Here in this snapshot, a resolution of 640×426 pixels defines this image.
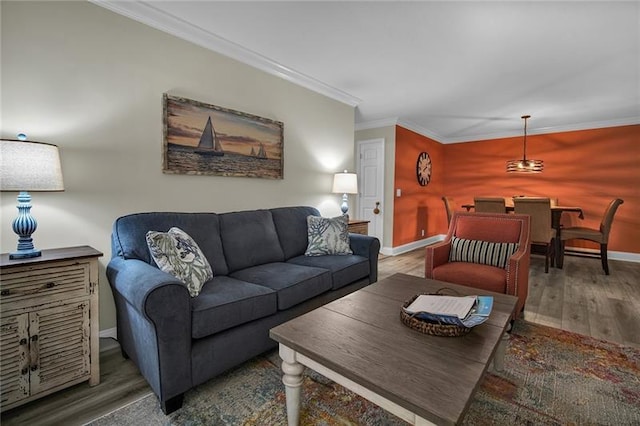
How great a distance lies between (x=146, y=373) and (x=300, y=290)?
0.95 meters

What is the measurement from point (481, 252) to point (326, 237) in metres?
1.35

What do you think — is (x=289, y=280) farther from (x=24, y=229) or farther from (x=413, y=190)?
(x=413, y=190)

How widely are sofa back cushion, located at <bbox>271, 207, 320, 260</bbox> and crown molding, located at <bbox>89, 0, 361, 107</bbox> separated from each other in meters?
1.46

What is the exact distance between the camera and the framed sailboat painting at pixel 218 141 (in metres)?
2.43

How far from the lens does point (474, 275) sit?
7.74 feet

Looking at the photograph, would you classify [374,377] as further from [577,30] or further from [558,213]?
[558,213]

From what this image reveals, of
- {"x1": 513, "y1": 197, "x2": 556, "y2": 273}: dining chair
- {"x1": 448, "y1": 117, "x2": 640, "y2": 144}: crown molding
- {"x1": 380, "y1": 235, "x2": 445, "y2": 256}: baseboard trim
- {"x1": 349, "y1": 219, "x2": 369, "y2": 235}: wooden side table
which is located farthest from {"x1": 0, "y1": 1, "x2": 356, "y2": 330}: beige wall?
{"x1": 448, "y1": 117, "x2": 640, "y2": 144}: crown molding

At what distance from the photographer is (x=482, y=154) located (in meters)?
6.20

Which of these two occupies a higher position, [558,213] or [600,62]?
[600,62]

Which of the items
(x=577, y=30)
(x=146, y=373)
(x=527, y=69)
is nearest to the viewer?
(x=146, y=373)

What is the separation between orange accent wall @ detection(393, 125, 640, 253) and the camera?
4.87 metres

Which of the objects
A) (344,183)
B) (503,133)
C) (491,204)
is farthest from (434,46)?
(503,133)

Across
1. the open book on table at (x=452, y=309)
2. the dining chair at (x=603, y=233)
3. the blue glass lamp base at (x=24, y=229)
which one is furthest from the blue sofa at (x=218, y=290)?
the dining chair at (x=603, y=233)

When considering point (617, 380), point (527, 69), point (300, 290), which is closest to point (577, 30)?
point (527, 69)
